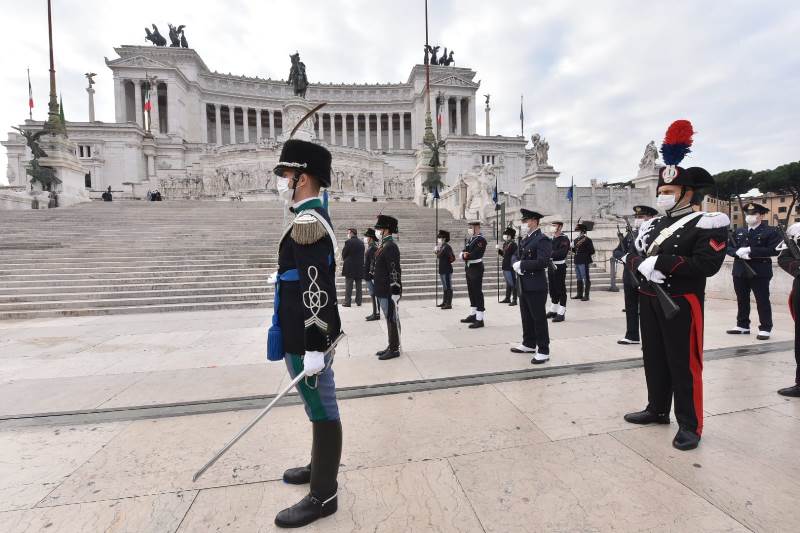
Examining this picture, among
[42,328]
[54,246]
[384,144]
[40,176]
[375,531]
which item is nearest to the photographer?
[375,531]

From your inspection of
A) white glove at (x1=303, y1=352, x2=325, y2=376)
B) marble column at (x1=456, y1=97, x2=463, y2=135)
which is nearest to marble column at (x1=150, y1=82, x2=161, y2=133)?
marble column at (x1=456, y1=97, x2=463, y2=135)

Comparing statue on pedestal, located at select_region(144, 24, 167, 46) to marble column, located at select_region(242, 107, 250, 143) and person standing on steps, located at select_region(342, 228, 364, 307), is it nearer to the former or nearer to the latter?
marble column, located at select_region(242, 107, 250, 143)

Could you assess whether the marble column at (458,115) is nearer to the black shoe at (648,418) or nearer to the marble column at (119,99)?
the marble column at (119,99)

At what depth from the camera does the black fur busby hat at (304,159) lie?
2619 millimetres

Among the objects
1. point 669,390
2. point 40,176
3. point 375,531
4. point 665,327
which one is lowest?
point 375,531

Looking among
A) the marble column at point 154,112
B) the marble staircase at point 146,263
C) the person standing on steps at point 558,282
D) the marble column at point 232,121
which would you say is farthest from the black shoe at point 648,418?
the marble column at point 232,121

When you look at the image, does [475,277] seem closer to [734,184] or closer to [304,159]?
[304,159]

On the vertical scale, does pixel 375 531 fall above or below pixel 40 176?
below

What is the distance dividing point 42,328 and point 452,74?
75.7m

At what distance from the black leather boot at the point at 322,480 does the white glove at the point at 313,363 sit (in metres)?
0.43

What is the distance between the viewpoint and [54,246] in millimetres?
Answer: 14414

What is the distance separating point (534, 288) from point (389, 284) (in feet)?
7.37

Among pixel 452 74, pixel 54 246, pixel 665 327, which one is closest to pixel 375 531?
pixel 665 327

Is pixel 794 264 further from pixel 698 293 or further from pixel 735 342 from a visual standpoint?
pixel 735 342
